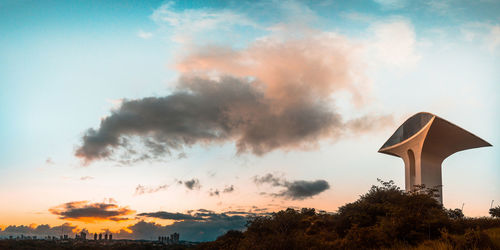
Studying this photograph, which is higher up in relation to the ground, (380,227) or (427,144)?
(427,144)

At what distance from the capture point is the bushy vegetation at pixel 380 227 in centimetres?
1840

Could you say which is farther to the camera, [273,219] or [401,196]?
[273,219]

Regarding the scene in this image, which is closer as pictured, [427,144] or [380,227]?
[380,227]

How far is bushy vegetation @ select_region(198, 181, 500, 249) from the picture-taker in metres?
18.4

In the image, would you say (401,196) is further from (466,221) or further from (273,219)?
(273,219)

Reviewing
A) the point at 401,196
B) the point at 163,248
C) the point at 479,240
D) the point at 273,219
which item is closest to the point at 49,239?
the point at 163,248

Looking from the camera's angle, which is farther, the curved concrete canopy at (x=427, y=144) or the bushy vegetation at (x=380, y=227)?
the curved concrete canopy at (x=427, y=144)

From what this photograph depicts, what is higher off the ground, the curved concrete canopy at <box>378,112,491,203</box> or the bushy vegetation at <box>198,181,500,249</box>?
the curved concrete canopy at <box>378,112,491,203</box>

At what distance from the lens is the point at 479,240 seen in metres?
16.8

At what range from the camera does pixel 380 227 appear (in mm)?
19703

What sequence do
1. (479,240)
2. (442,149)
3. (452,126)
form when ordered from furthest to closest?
(442,149), (452,126), (479,240)

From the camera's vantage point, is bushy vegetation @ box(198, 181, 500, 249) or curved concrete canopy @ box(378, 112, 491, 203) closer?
bushy vegetation @ box(198, 181, 500, 249)

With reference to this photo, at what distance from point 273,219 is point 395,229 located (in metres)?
9.01

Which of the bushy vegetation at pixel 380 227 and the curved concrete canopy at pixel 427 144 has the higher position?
the curved concrete canopy at pixel 427 144
